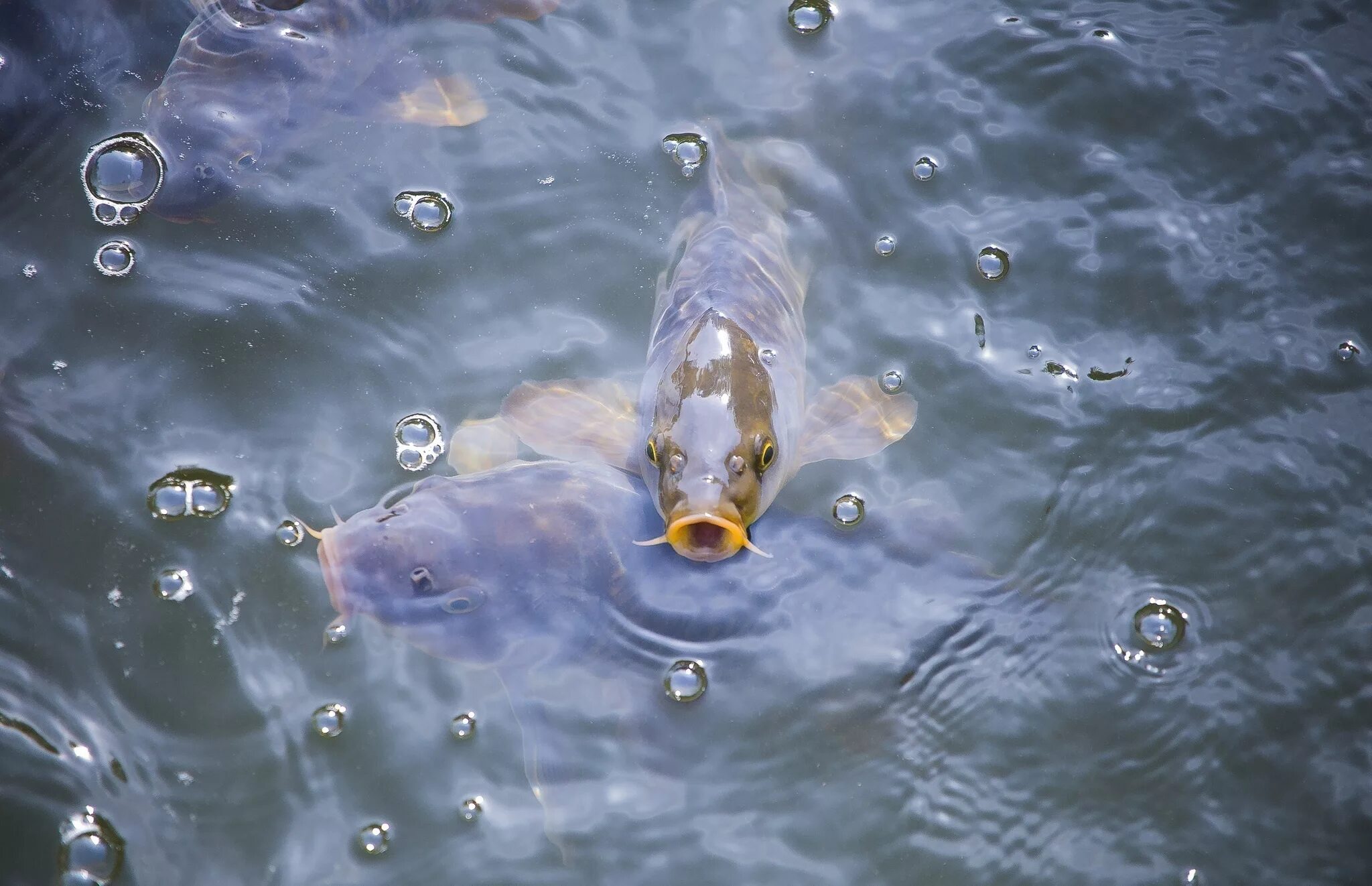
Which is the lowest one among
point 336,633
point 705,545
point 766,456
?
point 336,633

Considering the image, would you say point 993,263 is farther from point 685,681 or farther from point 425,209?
point 425,209

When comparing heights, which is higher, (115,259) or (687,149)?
(687,149)

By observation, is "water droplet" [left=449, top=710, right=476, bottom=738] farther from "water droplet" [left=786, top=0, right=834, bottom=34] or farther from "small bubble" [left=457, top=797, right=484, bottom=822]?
"water droplet" [left=786, top=0, right=834, bottom=34]

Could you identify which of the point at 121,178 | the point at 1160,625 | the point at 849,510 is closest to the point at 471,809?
the point at 849,510

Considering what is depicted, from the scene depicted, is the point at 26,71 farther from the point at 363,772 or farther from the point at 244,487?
the point at 363,772

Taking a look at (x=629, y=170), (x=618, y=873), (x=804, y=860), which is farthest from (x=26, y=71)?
(x=804, y=860)

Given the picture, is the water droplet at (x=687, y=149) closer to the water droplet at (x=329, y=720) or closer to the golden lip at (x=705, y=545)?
the golden lip at (x=705, y=545)

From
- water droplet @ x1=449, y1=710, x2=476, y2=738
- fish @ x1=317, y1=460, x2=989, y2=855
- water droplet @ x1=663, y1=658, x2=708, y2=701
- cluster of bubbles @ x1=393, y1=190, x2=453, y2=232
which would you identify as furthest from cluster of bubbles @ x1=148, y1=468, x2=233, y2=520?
water droplet @ x1=663, y1=658, x2=708, y2=701

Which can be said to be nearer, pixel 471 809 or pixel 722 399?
pixel 471 809
